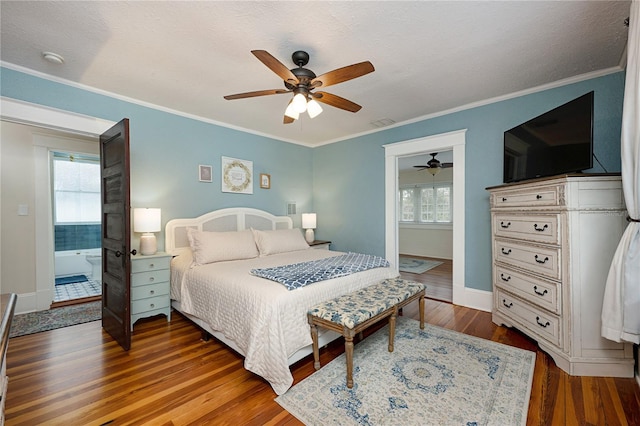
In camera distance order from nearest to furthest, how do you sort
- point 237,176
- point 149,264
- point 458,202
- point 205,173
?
point 149,264 < point 458,202 < point 205,173 < point 237,176

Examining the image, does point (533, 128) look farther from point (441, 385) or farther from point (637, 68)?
point (441, 385)

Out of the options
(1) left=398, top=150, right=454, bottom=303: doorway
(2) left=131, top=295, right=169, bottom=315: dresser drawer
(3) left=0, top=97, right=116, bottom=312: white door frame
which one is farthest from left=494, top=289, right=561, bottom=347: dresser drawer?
(3) left=0, top=97, right=116, bottom=312: white door frame

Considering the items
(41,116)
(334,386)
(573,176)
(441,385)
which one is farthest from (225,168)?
(573,176)

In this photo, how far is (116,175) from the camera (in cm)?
256

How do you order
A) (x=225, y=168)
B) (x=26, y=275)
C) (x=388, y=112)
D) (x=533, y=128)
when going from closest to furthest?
(x=533, y=128), (x=26, y=275), (x=388, y=112), (x=225, y=168)

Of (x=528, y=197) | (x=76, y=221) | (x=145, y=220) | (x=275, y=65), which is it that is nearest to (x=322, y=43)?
(x=275, y=65)

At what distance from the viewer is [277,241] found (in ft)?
12.0

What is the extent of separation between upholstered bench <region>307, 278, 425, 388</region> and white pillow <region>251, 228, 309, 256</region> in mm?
1473

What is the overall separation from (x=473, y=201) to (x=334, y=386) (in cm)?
269

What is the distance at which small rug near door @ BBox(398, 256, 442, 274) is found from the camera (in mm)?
5496

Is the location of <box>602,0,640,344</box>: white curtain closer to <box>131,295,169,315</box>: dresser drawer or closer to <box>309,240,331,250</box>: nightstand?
<box>309,240,331,250</box>: nightstand

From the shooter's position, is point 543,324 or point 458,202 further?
point 458,202

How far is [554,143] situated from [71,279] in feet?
23.9

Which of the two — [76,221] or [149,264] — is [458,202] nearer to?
[149,264]
